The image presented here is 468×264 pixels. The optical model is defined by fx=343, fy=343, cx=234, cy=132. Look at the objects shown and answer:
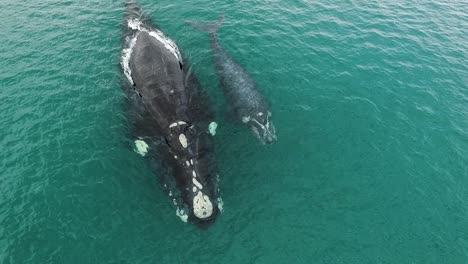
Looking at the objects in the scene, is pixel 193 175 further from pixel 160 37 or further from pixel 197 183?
pixel 160 37

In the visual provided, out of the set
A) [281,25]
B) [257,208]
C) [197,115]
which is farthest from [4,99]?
[281,25]

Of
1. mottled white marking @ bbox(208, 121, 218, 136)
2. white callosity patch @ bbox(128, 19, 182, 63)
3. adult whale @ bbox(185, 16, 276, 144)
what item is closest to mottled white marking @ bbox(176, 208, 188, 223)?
mottled white marking @ bbox(208, 121, 218, 136)

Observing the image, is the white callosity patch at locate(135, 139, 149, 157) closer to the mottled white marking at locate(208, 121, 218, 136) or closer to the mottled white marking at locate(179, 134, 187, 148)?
the mottled white marking at locate(179, 134, 187, 148)

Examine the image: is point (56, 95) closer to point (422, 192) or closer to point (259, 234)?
point (259, 234)

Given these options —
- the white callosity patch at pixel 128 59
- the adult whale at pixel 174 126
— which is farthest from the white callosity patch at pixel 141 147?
the white callosity patch at pixel 128 59

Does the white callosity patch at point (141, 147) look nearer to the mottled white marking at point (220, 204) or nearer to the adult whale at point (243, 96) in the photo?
the mottled white marking at point (220, 204)

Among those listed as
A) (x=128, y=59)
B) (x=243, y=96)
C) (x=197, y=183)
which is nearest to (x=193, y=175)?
(x=197, y=183)
